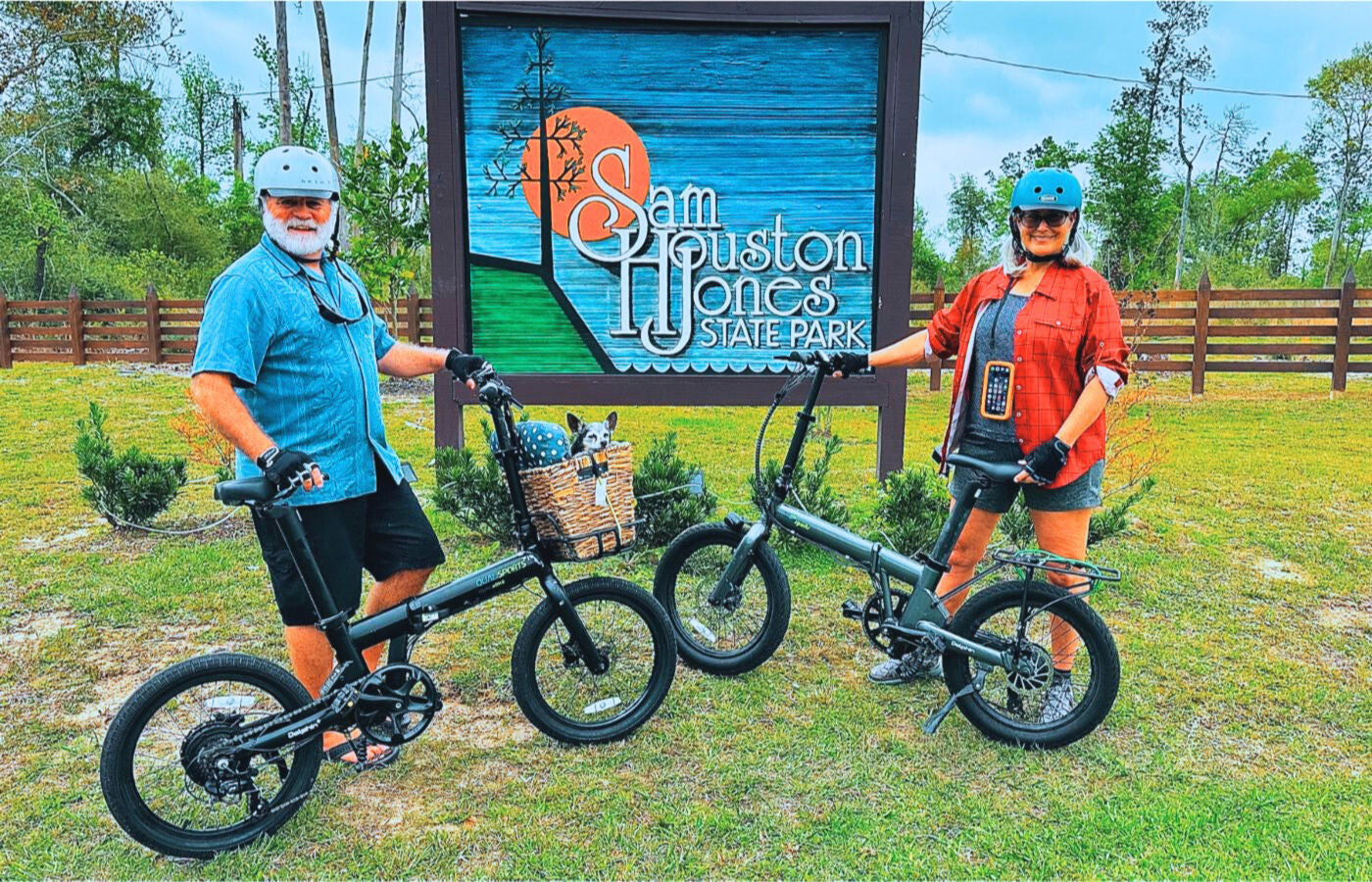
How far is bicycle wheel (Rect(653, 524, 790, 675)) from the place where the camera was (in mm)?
3551

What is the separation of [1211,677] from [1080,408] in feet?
5.29

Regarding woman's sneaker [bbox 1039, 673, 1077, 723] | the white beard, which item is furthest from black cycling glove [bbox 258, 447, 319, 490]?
woman's sneaker [bbox 1039, 673, 1077, 723]

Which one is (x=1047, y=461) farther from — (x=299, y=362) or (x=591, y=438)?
(x=299, y=362)

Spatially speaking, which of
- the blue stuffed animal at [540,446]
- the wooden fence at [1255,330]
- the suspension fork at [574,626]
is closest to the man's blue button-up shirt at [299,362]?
the blue stuffed animal at [540,446]

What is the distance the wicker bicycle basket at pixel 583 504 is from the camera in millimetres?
2758

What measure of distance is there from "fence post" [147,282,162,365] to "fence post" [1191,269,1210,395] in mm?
17354

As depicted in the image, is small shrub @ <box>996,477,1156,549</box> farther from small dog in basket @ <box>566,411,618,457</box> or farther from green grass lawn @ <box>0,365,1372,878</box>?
small dog in basket @ <box>566,411,618,457</box>

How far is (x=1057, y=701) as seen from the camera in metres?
3.12

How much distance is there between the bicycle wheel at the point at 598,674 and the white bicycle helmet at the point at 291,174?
4.71ft

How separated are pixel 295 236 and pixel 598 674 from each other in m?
1.68

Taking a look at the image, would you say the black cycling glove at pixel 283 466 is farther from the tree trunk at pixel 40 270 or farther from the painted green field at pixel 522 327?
the tree trunk at pixel 40 270

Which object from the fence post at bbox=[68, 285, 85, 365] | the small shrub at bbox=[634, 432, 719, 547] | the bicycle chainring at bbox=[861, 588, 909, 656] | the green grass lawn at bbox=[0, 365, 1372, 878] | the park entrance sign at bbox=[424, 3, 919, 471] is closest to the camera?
the green grass lawn at bbox=[0, 365, 1372, 878]

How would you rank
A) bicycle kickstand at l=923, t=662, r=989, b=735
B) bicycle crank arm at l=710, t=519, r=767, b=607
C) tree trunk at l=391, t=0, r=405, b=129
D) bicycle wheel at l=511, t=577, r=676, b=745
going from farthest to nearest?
tree trunk at l=391, t=0, r=405, b=129
bicycle crank arm at l=710, t=519, r=767, b=607
bicycle kickstand at l=923, t=662, r=989, b=735
bicycle wheel at l=511, t=577, r=676, b=745

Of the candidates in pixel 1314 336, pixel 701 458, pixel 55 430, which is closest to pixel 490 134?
pixel 701 458
